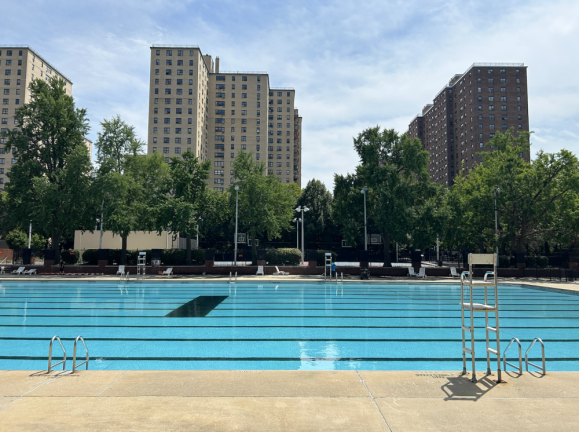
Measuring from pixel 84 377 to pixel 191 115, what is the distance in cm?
9704

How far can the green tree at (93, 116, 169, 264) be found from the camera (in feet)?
113

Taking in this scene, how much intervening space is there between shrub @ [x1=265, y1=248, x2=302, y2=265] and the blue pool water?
15.7 metres

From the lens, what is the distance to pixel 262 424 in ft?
13.3

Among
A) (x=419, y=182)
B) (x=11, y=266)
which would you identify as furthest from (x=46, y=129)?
(x=419, y=182)

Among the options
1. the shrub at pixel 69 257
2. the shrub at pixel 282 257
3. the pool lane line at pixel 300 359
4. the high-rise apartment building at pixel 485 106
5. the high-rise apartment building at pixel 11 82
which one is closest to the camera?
the pool lane line at pixel 300 359

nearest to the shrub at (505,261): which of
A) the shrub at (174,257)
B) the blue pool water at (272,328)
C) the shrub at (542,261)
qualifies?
the shrub at (542,261)

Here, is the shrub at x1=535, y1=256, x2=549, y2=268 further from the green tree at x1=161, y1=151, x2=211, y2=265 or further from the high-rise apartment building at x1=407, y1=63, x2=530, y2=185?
the high-rise apartment building at x1=407, y1=63, x2=530, y2=185

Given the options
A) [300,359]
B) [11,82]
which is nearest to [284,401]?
[300,359]

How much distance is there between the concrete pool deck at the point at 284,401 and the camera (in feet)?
13.3

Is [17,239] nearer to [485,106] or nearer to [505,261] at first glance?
[505,261]

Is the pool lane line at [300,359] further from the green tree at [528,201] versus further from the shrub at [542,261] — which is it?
the shrub at [542,261]

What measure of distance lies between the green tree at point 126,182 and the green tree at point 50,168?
1.79 meters

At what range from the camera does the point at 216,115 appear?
354ft

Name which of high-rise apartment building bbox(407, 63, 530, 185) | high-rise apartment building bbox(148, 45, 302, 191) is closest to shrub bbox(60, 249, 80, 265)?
high-rise apartment building bbox(148, 45, 302, 191)
